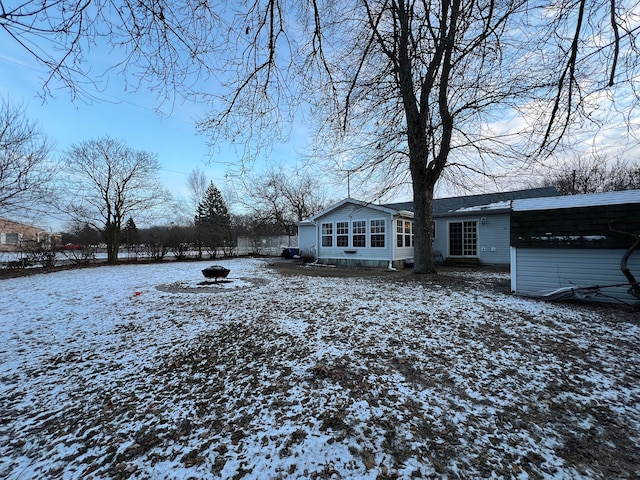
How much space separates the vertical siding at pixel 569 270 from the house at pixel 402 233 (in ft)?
21.8

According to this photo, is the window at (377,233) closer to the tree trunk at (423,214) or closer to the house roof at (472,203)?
Result: the house roof at (472,203)

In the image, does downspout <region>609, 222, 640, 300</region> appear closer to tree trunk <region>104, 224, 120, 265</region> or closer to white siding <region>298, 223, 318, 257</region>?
white siding <region>298, 223, 318, 257</region>

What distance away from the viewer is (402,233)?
46.8ft

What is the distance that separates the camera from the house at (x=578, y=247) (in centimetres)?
565

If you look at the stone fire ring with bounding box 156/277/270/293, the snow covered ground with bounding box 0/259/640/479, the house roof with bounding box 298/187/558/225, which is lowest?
the snow covered ground with bounding box 0/259/640/479

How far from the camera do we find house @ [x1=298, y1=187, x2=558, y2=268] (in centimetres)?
1340

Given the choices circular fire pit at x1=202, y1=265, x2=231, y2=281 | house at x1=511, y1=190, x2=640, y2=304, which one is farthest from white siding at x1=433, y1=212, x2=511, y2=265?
circular fire pit at x1=202, y1=265, x2=231, y2=281

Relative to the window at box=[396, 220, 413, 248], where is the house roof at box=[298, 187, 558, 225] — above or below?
above

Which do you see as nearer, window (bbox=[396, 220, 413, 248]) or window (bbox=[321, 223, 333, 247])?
window (bbox=[396, 220, 413, 248])

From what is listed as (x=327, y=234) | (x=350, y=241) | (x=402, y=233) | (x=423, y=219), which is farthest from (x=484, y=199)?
(x=327, y=234)

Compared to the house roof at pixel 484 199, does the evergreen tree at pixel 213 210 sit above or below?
above

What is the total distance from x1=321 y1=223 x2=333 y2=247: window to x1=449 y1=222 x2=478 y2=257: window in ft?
21.5

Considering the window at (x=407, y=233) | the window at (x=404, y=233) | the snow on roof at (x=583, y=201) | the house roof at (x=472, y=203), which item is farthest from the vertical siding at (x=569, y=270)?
the window at (x=407, y=233)

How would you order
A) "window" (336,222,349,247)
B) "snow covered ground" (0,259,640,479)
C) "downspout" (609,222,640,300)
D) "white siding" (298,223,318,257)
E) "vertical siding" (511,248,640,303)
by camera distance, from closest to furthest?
"snow covered ground" (0,259,640,479)
"downspout" (609,222,640,300)
"vertical siding" (511,248,640,303)
"window" (336,222,349,247)
"white siding" (298,223,318,257)
